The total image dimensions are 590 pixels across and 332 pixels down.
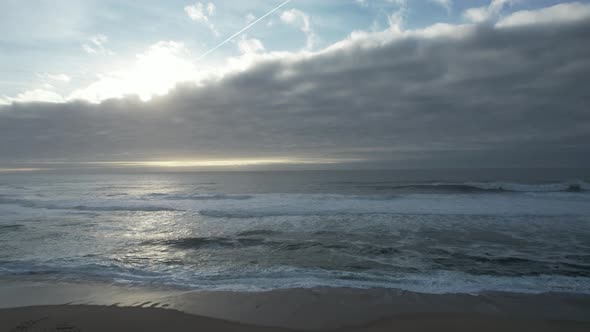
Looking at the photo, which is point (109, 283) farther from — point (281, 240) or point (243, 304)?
point (281, 240)

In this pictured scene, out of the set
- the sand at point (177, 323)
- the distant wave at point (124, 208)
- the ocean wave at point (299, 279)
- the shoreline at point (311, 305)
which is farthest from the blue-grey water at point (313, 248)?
the distant wave at point (124, 208)

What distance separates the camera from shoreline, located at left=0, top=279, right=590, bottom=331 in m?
4.98

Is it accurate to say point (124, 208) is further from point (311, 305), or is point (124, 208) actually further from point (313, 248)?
point (311, 305)

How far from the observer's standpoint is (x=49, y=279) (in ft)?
22.6

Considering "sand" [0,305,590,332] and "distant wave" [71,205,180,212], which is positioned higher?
"sand" [0,305,590,332]

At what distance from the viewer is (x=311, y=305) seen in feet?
18.0

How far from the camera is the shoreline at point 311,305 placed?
16.4 feet

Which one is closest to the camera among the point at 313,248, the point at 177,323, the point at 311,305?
the point at 177,323

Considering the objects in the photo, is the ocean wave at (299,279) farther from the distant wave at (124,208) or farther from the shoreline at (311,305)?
the distant wave at (124,208)

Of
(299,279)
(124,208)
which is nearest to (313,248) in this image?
(299,279)

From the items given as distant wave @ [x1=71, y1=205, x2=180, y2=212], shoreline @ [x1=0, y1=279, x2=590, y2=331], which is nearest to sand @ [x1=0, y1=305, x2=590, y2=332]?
shoreline @ [x1=0, y1=279, x2=590, y2=331]

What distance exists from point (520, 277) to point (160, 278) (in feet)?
28.2

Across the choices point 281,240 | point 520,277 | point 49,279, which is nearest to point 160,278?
point 49,279

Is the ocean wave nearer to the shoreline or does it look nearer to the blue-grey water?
the blue-grey water
